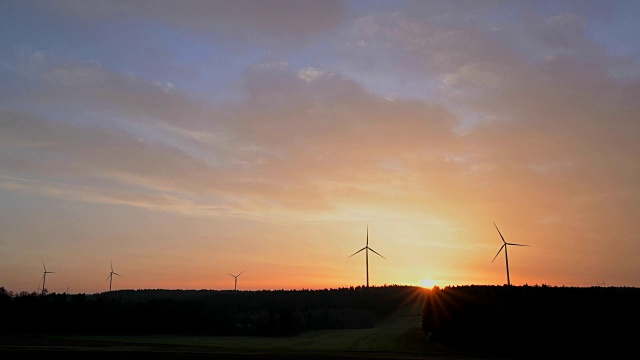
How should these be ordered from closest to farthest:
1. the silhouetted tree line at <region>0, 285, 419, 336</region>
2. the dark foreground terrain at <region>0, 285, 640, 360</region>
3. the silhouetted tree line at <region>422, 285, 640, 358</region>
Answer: the silhouetted tree line at <region>422, 285, 640, 358</region> → the dark foreground terrain at <region>0, 285, 640, 360</region> → the silhouetted tree line at <region>0, 285, 419, 336</region>

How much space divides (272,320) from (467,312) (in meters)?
67.6

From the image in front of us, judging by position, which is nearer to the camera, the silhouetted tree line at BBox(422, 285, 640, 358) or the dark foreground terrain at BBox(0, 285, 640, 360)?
the silhouetted tree line at BBox(422, 285, 640, 358)

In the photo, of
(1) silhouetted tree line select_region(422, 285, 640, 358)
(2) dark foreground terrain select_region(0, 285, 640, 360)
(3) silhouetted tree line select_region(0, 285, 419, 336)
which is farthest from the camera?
(3) silhouetted tree line select_region(0, 285, 419, 336)

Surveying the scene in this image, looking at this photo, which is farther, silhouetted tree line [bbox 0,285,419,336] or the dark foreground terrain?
silhouetted tree line [bbox 0,285,419,336]

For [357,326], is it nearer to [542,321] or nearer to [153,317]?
[153,317]

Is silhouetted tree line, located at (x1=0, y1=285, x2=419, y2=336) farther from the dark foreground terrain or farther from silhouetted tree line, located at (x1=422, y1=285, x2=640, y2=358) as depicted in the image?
silhouetted tree line, located at (x1=422, y1=285, x2=640, y2=358)

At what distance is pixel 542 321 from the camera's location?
134 ft

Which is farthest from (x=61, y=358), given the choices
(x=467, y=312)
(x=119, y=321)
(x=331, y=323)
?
(x=331, y=323)

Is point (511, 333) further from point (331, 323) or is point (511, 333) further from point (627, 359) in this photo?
point (331, 323)

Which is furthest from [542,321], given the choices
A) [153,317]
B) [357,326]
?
[357,326]

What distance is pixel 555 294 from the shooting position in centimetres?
4356

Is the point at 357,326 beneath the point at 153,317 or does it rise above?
beneath

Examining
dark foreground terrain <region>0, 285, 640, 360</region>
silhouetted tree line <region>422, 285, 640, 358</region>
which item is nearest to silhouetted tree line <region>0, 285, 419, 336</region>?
dark foreground terrain <region>0, 285, 640, 360</region>

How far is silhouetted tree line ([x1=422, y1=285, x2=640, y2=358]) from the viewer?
3762 cm
